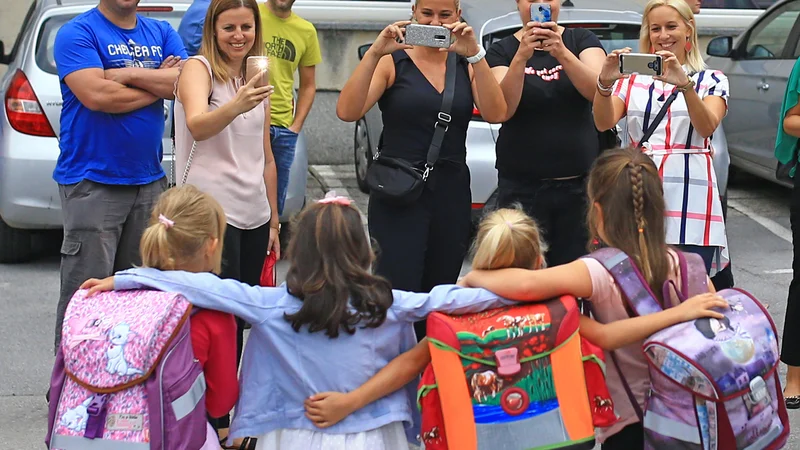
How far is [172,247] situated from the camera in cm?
330

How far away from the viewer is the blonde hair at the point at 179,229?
329cm

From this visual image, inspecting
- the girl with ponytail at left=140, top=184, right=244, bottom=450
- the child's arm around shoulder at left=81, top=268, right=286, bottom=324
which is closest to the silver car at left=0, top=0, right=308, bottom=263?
the girl with ponytail at left=140, top=184, right=244, bottom=450

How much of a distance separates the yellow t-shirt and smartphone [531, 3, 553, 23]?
204 centimetres

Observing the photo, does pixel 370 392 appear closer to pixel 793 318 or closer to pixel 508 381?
pixel 508 381

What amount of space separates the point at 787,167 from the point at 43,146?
4074 mm

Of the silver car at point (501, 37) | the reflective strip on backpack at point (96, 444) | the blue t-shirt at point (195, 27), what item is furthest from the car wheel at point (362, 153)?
the reflective strip on backpack at point (96, 444)

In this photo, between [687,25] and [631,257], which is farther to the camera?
[687,25]

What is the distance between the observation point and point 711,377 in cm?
305

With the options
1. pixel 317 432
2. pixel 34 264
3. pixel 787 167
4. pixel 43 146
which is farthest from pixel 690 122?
pixel 34 264

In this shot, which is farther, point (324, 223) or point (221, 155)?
point (221, 155)

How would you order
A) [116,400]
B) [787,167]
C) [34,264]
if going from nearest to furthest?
[116,400], [787,167], [34,264]

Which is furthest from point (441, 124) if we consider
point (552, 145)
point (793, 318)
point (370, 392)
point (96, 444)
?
point (96, 444)

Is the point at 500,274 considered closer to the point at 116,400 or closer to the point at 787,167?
the point at 116,400

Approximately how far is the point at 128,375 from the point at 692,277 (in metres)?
1.56
